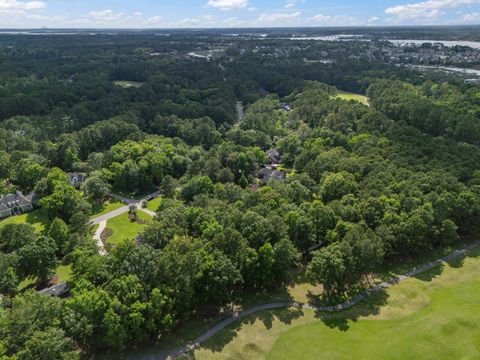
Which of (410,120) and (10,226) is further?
(410,120)

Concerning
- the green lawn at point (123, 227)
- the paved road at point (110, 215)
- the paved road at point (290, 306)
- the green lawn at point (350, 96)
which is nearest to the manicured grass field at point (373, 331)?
the paved road at point (290, 306)

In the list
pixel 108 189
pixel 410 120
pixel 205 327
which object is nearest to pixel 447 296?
pixel 205 327

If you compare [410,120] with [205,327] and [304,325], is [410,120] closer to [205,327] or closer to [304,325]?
[304,325]

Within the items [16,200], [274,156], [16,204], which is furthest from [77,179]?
[274,156]

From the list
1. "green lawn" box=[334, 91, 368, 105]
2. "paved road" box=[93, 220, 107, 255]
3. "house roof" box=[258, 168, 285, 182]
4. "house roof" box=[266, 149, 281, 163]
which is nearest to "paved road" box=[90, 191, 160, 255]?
"paved road" box=[93, 220, 107, 255]

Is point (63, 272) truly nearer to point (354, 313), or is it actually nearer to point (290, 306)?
point (290, 306)

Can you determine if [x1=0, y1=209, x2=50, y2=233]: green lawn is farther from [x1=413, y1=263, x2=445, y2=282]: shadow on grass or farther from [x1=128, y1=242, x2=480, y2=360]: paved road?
[x1=413, y1=263, x2=445, y2=282]: shadow on grass
